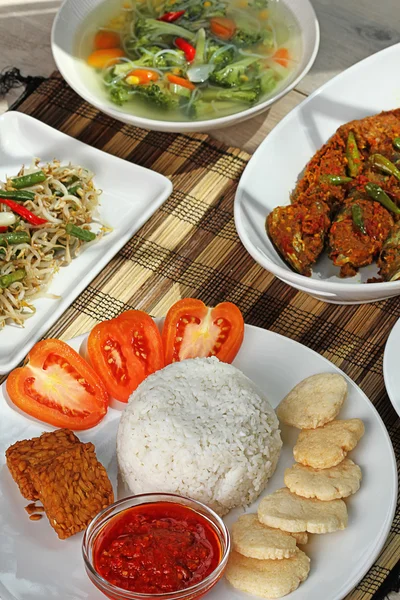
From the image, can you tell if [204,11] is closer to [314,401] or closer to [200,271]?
[200,271]

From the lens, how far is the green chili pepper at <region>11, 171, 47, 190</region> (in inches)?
146

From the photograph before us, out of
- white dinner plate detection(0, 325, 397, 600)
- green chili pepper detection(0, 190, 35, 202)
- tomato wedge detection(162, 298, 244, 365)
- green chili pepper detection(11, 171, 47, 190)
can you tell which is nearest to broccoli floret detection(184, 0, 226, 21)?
green chili pepper detection(11, 171, 47, 190)

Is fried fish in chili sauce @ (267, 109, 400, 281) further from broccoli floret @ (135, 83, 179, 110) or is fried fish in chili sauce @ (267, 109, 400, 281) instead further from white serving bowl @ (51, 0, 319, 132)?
broccoli floret @ (135, 83, 179, 110)

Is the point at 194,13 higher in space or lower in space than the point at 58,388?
higher

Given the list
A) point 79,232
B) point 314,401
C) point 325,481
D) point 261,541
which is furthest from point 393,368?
point 79,232

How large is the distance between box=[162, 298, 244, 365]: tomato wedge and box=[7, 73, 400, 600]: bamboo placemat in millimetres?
350

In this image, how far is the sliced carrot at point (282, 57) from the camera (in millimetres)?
4119

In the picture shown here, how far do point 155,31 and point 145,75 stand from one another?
1.08ft

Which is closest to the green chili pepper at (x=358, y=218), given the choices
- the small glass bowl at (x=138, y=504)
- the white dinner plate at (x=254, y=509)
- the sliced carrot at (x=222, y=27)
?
the white dinner plate at (x=254, y=509)

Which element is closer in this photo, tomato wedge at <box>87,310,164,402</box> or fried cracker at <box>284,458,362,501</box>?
fried cracker at <box>284,458,362,501</box>

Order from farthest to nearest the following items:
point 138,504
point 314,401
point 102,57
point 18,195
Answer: point 102,57 → point 18,195 → point 314,401 → point 138,504

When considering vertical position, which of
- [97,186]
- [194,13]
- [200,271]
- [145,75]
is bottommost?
[97,186]

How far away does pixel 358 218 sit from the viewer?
10.7 feet

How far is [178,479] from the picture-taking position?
2668 millimetres
